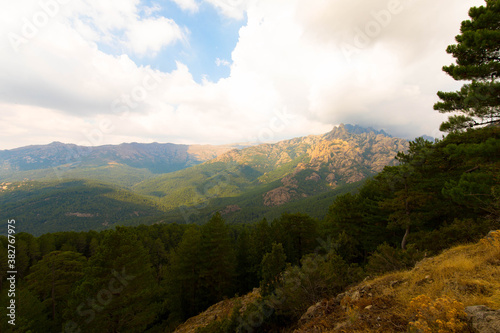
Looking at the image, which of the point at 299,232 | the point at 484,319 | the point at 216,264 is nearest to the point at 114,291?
the point at 216,264

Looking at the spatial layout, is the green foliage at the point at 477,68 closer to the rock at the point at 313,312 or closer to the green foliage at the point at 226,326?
the rock at the point at 313,312

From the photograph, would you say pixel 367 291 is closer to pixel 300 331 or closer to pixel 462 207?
pixel 300 331

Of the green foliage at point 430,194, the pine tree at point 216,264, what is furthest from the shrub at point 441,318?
the pine tree at point 216,264

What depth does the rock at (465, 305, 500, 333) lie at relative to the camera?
3578mm

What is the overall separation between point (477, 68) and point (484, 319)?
13.8 m

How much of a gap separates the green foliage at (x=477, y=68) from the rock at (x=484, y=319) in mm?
12373

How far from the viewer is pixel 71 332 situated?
1523 centimetres

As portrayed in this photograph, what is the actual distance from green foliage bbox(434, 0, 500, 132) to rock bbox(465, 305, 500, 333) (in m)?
12.4

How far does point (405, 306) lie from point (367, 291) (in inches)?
67.5

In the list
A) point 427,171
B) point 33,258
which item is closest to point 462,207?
point 427,171

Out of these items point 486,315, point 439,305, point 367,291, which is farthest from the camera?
point 367,291

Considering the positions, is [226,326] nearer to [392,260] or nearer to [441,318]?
[441,318]

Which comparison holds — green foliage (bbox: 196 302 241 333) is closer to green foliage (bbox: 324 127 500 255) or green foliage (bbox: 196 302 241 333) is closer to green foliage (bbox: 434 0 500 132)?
green foliage (bbox: 324 127 500 255)

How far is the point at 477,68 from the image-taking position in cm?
1076
